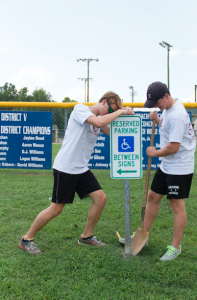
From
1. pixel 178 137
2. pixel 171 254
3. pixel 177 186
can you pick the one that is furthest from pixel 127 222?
pixel 178 137

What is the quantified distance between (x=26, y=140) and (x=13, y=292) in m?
4.94

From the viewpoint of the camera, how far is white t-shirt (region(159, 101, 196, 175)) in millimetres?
2764

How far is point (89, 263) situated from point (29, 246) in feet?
2.39

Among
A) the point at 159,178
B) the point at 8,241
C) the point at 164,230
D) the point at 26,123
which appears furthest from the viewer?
the point at 26,123

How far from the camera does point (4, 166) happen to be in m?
7.08

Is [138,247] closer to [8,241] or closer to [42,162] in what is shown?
[8,241]

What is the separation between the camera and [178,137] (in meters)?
2.76

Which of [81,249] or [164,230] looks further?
[164,230]

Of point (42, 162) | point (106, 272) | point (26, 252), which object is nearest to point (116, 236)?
point (106, 272)

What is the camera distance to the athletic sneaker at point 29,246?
10.1 ft

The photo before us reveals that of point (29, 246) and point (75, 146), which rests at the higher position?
point (75, 146)

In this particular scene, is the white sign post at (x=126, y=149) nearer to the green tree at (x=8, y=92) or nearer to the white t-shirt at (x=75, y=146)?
the white t-shirt at (x=75, y=146)

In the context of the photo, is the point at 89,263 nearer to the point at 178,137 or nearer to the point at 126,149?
the point at 126,149

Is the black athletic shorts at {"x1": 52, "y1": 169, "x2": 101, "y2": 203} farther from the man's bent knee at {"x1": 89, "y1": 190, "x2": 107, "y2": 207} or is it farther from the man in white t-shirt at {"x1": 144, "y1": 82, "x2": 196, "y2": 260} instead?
the man in white t-shirt at {"x1": 144, "y1": 82, "x2": 196, "y2": 260}
